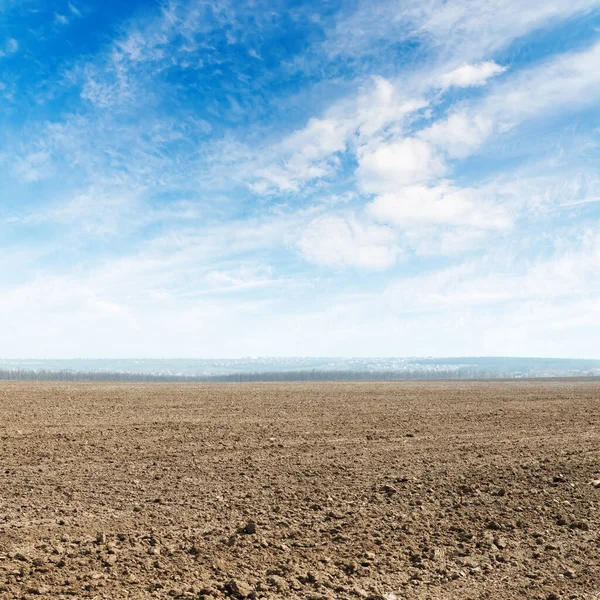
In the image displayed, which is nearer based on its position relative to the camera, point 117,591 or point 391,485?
point 117,591

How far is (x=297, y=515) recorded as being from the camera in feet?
28.8

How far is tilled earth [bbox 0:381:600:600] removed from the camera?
20.7 ft

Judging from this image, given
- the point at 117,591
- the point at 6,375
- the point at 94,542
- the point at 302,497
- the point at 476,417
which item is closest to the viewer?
the point at 117,591

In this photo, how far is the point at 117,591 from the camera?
19.3 feet

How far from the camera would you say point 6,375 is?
492 feet

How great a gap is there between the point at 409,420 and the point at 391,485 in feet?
39.2

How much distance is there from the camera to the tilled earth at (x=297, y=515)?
6324mm

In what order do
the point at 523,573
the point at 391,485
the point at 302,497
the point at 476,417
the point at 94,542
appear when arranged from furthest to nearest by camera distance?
the point at 476,417 → the point at 391,485 → the point at 302,497 → the point at 94,542 → the point at 523,573

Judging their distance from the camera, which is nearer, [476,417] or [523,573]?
[523,573]

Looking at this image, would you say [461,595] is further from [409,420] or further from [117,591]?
[409,420]

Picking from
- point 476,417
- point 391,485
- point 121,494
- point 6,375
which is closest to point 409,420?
point 476,417

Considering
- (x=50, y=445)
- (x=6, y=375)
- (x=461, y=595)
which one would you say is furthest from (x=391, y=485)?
(x=6, y=375)

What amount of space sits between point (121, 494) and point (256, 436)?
759cm

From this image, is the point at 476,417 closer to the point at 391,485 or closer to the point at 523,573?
the point at 391,485
